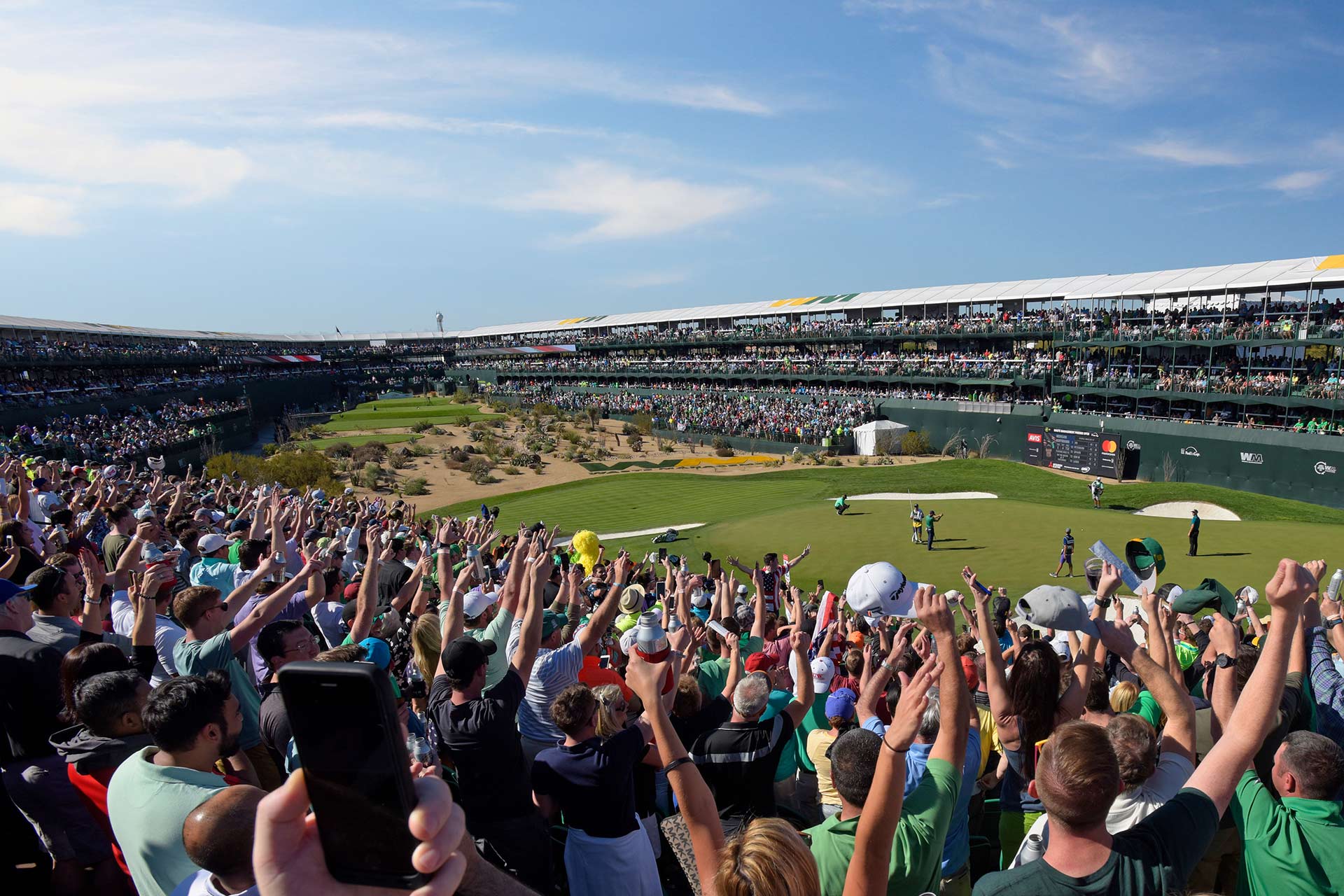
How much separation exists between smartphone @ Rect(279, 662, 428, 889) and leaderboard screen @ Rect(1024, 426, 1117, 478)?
4292 centimetres

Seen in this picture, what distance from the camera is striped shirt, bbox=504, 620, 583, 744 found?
17.3ft

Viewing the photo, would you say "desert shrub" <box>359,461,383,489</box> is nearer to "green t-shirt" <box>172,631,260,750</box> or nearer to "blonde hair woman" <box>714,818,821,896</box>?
"green t-shirt" <box>172,631,260,750</box>

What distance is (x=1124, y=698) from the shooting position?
574 cm

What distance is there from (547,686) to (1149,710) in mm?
4172

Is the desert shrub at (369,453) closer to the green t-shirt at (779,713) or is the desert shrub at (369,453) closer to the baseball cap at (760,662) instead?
the baseball cap at (760,662)

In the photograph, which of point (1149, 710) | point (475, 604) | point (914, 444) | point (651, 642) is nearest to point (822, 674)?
point (1149, 710)

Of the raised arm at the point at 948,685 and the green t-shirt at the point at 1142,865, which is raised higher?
the raised arm at the point at 948,685

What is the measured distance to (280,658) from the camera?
539cm

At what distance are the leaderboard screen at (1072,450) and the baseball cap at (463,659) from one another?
40.9 meters

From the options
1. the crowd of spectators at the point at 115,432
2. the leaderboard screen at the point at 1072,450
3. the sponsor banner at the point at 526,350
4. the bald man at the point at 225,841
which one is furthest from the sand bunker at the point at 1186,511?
the sponsor banner at the point at 526,350

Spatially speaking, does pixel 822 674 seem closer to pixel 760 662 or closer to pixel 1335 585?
pixel 760 662

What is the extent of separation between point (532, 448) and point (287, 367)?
244ft

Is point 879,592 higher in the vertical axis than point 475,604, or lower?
higher

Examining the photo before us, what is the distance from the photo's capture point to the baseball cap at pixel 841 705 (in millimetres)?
5559
